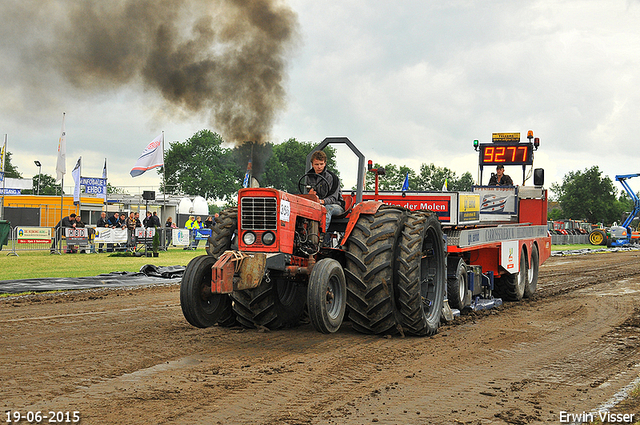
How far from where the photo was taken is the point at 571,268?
20172 mm

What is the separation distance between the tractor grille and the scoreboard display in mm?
9096

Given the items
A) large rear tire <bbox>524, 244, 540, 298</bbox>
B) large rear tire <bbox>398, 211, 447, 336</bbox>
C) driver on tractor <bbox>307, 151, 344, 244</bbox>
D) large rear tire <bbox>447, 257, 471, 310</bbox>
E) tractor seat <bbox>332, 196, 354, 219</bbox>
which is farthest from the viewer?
large rear tire <bbox>524, 244, 540, 298</bbox>

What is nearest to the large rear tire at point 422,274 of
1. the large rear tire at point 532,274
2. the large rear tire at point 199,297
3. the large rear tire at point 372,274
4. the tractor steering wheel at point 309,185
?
the large rear tire at point 372,274

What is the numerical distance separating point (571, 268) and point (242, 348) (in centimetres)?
1637

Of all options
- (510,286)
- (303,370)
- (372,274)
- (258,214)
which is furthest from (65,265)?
(303,370)

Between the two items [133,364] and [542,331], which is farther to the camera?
[542,331]

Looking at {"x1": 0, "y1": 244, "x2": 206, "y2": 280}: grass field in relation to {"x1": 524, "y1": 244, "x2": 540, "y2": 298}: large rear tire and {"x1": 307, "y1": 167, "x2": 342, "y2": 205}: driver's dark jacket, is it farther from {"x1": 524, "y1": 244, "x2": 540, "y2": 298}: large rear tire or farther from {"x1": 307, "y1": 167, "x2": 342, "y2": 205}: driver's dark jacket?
{"x1": 524, "y1": 244, "x2": 540, "y2": 298}: large rear tire

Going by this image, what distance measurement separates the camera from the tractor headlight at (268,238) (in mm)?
6552

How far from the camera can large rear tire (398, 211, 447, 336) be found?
7133 mm

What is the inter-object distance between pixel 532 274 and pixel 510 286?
4.50ft

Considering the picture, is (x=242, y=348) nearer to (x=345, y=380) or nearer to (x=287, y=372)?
(x=287, y=372)

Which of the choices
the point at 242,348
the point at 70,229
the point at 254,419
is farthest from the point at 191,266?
the point at 70,229

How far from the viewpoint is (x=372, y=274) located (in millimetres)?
6914

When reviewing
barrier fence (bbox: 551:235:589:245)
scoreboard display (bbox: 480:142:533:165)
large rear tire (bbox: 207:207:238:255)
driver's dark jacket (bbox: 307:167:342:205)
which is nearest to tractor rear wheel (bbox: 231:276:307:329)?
large rear tire (bbox: 207:207:238:255)
